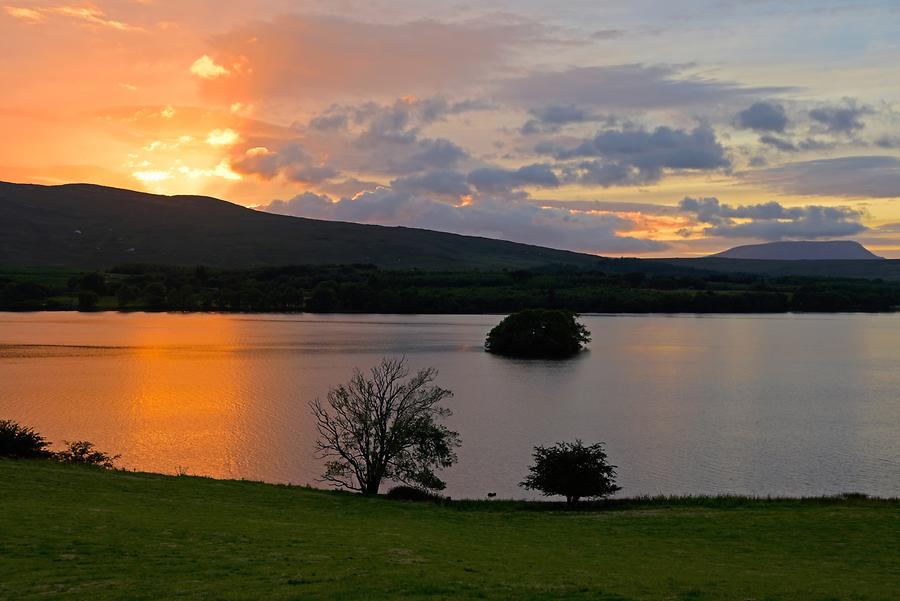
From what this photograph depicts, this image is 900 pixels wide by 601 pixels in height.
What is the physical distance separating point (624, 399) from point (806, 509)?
143 ft

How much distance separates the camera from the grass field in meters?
16.8

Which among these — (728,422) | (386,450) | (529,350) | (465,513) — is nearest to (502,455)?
(386,450)

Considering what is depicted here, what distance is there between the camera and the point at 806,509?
105 ft

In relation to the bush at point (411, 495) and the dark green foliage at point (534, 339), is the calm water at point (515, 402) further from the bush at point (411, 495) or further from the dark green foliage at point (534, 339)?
the dark green foliage at point (534, 339)

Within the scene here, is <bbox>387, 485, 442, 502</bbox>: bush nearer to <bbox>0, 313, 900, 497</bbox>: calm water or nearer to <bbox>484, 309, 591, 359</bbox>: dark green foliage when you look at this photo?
<bbox>0, 313, 900, 497</bbox>: calm water

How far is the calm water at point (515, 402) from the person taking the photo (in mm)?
47406

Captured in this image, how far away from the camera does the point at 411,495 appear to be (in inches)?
1491

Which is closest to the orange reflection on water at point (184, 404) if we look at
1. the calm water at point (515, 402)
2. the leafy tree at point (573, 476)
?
the calm water at point (515, 402)

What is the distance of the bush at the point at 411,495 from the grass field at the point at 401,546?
308 cm

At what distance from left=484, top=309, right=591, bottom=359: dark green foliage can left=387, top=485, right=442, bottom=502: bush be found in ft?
269

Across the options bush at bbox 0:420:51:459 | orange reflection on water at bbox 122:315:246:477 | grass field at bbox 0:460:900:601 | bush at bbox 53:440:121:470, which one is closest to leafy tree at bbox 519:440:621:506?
grass field at bbox 0:460:900:601

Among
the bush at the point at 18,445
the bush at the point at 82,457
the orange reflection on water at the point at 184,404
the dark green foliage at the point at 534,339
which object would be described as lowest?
the orange reflection on water at the point at 184,404

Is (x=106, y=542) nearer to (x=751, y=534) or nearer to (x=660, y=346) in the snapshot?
(x=751, y=534)

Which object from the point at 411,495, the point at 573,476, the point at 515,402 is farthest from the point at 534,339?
the point at 573,476
